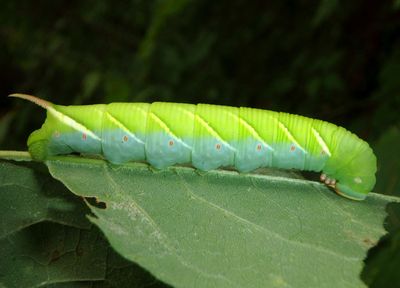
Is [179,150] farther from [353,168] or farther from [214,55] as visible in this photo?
[214,55]

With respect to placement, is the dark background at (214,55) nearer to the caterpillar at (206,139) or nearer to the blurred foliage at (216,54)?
the blurred foliage at (216,54)

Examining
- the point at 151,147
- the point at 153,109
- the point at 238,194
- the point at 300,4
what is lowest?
the point at 238,194

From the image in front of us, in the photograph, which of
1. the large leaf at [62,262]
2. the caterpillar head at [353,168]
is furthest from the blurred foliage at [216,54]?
the large leaf at [62,262]

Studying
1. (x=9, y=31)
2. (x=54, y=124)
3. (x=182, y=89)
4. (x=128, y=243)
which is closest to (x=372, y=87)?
(x=182, y=89)

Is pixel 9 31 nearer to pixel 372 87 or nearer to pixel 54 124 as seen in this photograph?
pixel 372 87

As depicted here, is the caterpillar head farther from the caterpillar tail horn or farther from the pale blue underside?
the caterpillar tail horn
